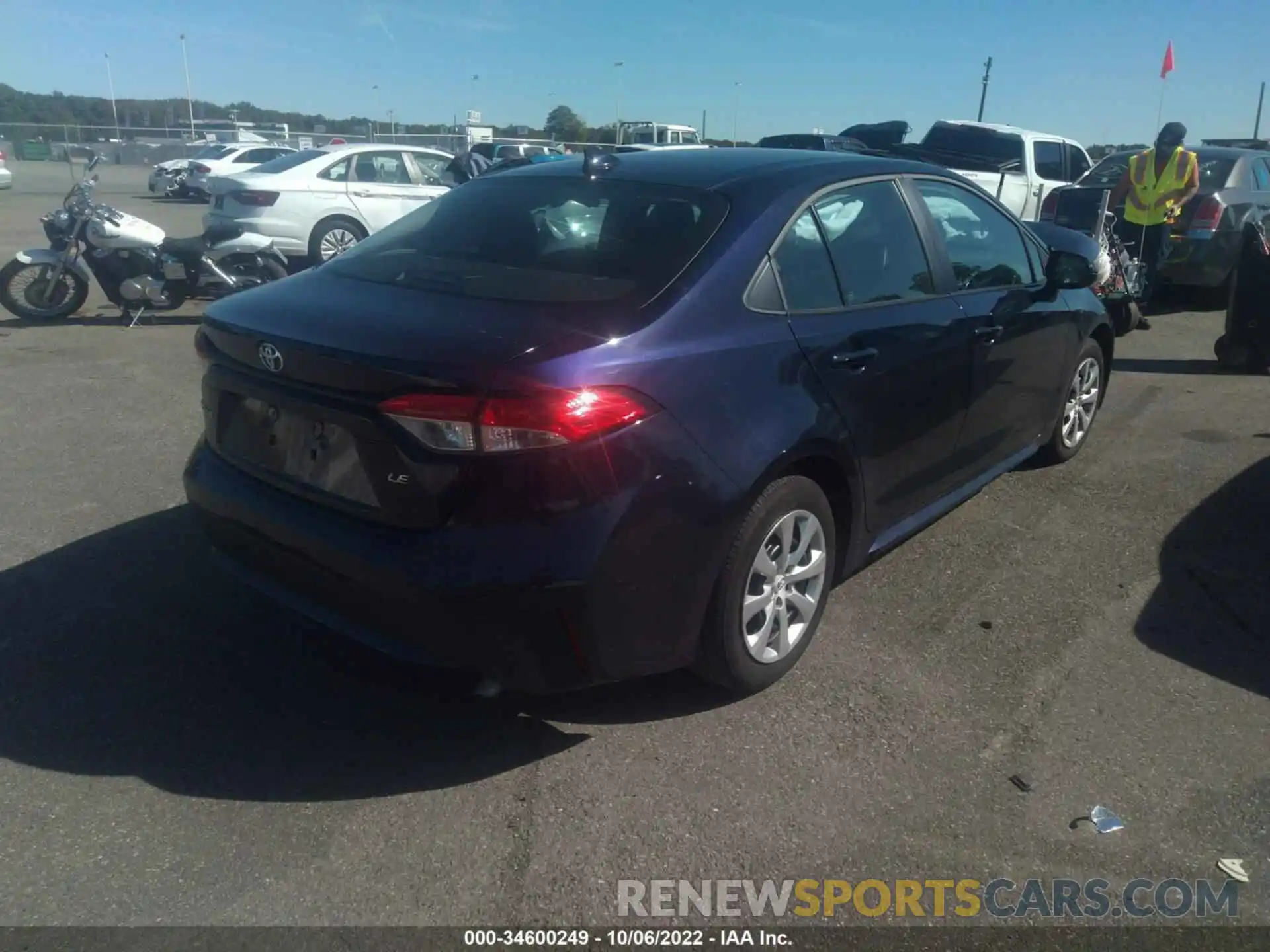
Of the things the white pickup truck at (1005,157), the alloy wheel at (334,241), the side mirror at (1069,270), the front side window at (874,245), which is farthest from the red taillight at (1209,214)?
the alloy wheel at (334,241)

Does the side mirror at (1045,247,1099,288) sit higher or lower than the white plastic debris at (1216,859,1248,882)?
higher

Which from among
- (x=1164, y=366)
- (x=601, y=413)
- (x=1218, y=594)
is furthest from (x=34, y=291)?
(x=1164, y=366)

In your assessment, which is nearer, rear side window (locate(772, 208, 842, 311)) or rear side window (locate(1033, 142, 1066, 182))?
rear side window (locate(772, 208, 842, 311))

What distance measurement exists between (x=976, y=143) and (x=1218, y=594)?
11553mm

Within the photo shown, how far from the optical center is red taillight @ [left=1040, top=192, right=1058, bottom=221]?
1118cm

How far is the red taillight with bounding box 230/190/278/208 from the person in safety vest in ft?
29.1

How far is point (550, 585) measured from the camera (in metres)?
2.65

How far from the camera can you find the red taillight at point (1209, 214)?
10250 mm

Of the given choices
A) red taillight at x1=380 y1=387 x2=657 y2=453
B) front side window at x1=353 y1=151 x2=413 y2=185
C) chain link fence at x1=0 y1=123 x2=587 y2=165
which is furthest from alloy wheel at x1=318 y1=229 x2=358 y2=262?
chain link fence at x1=0 y1=123 x2=587 y2=165

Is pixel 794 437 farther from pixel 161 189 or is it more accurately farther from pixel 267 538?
pixel 161 189

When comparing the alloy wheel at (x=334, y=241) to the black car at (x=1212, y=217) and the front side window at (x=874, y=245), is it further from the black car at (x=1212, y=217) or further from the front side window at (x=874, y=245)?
the front side window at (x=874, y=245)

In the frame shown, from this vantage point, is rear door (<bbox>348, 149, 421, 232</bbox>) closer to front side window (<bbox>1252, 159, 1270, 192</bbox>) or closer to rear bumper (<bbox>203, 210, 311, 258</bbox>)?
rear bumper (<bbox>203, 210, 311, 258</bbox>)

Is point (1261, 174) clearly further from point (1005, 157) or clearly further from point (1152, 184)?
point (1005, 157)

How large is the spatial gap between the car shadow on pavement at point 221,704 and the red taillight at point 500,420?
99cm
